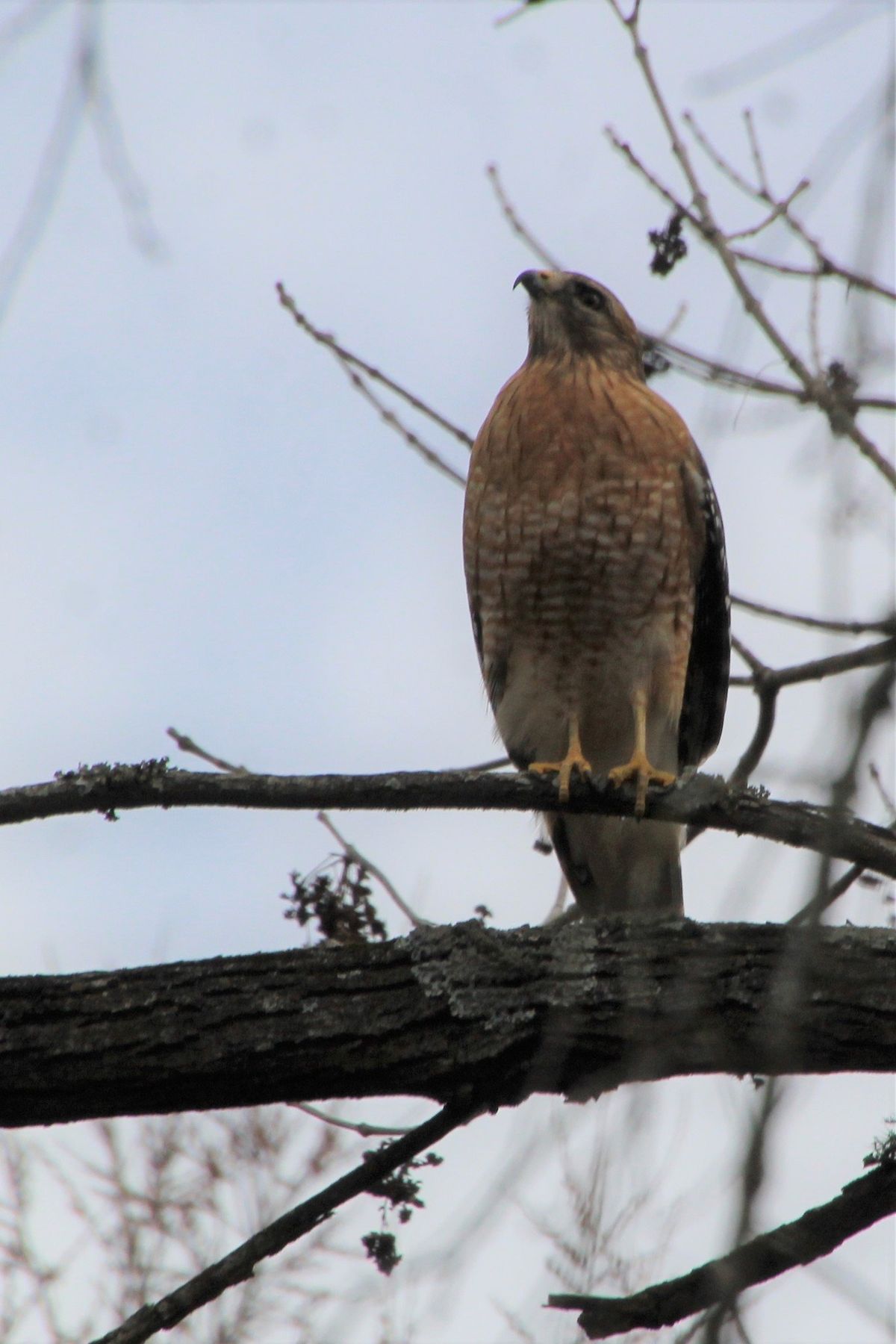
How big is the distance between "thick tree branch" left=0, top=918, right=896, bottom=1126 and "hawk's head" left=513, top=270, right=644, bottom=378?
131 inches

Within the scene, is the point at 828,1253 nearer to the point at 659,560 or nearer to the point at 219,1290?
the point at 219,1290

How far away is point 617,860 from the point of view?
21.6 ft

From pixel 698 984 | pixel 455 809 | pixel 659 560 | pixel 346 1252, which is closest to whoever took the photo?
pixel 698 984

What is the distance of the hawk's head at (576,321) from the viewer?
676 cm

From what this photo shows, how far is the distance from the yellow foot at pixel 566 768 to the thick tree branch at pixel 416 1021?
766 mm

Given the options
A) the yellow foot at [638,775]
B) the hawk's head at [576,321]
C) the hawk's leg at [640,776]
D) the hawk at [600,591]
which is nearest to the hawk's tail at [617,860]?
the hawk at [600,591]

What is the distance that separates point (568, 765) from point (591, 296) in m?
2.56

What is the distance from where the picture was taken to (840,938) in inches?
161

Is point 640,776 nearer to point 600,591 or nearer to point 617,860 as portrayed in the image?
point 600,591

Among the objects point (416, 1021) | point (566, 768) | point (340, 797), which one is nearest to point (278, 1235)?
point (416, 1021)

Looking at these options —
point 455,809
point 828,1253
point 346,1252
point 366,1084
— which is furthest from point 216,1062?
point 346,1252

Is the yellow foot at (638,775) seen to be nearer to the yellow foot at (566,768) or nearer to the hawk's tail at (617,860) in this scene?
the yellow foot at (566,768)

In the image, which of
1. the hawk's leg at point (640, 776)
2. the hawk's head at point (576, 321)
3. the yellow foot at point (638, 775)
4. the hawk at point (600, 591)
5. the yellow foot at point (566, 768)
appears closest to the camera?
the yellow foot at point (566, 768)

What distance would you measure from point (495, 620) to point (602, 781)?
1.19m
